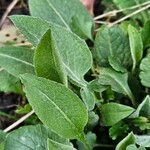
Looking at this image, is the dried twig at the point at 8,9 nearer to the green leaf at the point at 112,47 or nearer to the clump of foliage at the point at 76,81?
the clump of foliage at the point at 76,81

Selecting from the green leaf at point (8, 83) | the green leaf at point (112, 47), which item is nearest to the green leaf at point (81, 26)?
the green leaf at point (112, 47)

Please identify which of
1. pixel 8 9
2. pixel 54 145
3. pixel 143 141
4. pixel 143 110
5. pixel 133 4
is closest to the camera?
pixel 54 145

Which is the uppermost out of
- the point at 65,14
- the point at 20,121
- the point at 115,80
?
the point at 65,14

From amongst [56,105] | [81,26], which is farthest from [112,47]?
[56,105]

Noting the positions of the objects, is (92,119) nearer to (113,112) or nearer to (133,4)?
(113,112)

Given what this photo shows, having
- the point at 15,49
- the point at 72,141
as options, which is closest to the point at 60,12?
the point at 15,49

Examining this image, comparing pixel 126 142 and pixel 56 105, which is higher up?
pixel 56 105

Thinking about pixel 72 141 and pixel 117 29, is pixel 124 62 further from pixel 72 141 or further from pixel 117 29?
pixel 72 141

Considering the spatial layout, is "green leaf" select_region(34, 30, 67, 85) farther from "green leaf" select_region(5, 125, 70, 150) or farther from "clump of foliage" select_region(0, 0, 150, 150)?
"green leaf" select_region(5, 125, 70, 150)
